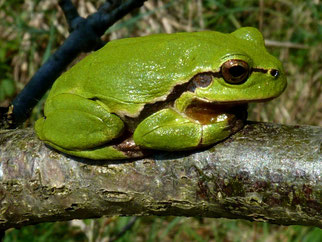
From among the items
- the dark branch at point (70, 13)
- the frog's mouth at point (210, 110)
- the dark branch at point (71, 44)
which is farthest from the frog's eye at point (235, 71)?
the dark branch at point (70, 13)

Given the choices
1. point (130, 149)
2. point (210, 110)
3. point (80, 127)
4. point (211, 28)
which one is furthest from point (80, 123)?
point (211, 28)

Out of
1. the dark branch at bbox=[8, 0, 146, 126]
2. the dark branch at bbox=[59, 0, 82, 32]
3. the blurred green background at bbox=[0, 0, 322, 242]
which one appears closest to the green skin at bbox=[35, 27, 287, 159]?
the dark branch at bbox=[8, 0, 146, 126]

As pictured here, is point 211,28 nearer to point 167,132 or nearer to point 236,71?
point 236,71

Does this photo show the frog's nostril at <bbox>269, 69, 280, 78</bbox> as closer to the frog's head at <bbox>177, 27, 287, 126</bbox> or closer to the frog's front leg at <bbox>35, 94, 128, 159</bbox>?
the frog's head at <bbox>177, 27, 287, 126</bbox>

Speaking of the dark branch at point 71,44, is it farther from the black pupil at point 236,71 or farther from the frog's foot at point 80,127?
the black pupil at point 236,71

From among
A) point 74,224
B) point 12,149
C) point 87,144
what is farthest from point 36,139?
point 74,224

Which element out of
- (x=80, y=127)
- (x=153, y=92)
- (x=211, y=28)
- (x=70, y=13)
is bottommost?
(x=211, y=28)
